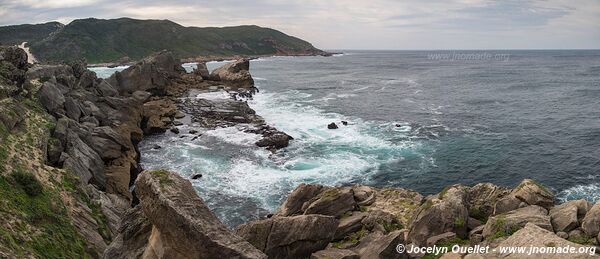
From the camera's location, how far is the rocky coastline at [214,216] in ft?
48.9

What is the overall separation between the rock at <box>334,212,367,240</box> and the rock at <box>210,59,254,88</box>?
271 ft

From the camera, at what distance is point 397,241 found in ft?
58.5

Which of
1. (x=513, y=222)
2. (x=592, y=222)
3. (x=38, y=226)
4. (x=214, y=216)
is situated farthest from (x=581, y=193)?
(x=38, y=226)

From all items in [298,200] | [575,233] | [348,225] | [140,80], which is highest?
[140,80]

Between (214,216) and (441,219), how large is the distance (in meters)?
12.7

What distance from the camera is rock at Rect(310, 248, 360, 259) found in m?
18.0

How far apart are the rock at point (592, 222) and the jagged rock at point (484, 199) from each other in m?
5.66

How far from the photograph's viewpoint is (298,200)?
26.0 m

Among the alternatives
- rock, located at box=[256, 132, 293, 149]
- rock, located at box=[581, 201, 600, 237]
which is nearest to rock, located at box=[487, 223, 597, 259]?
rock, located at box=[581, 201, 600, 237]

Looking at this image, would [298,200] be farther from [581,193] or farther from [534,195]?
[581,193]

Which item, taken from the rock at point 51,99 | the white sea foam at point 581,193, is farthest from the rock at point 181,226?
the white sea foam at point 581,193

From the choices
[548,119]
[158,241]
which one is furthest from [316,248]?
[548,119]

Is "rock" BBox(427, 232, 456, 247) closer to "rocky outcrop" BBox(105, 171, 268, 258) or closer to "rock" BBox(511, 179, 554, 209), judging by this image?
"rock" BBox(511, 179, 554, 209)

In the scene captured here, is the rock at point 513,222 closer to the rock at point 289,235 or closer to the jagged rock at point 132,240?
the rock at point 289,235
